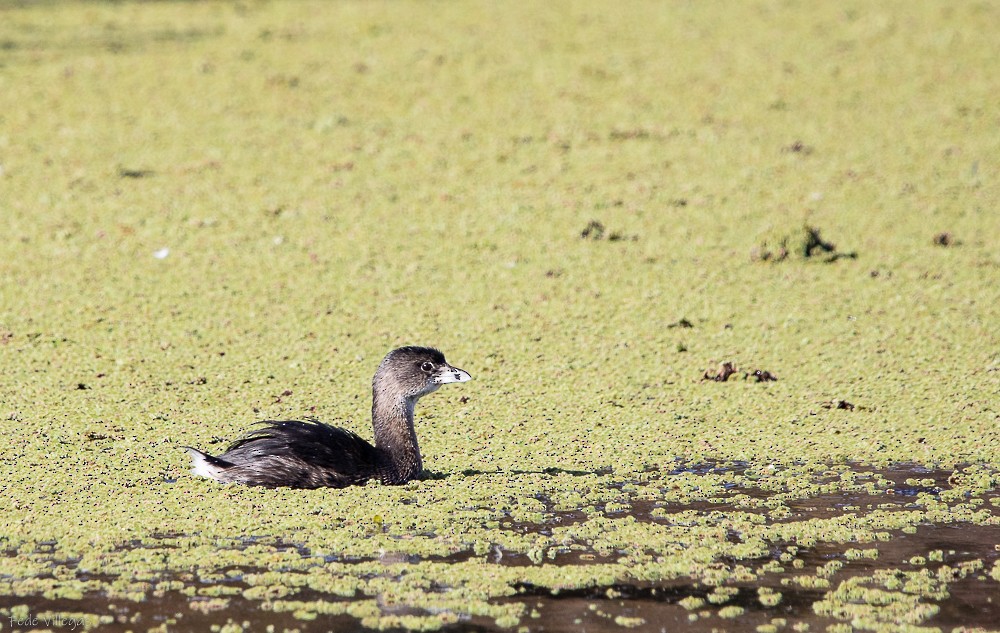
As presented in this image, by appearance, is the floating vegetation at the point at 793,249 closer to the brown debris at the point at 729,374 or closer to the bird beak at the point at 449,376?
the brown debris at the point at 729,374

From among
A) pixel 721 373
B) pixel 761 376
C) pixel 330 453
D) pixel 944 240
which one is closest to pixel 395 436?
pixel 330 453

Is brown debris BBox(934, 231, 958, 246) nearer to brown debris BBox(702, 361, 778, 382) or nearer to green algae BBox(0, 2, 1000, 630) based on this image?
green algae BBox(0, 2, 1000, 630)

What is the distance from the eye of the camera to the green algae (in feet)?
21.3

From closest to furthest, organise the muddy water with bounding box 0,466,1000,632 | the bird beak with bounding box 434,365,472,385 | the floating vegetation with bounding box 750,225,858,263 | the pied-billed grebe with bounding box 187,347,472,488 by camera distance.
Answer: the muddy water with bounding box 0,466,1000,632, the pied-billed grebe with bounding box 187,347,472,488, the bird beak with bounding box 434,365,472,385, the floating vegetation with bounding box 750,225,858,263

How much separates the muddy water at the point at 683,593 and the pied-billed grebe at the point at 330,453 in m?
1.00

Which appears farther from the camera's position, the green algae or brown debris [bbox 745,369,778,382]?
brown debris [bbox 745,369,778,382]

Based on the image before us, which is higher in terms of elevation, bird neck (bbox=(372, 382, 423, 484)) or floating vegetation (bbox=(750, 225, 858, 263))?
floating vegetation (bbox=(750, 225, 858, 263))

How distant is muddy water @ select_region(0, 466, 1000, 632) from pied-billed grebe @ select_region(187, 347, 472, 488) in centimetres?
100

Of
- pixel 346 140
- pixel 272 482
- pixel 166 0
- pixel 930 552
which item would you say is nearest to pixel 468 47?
pixel 346 140

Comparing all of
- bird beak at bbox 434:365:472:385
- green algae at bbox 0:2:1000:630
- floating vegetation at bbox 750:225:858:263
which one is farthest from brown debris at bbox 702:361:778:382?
floating vegetation at bbox 750:225:858:263

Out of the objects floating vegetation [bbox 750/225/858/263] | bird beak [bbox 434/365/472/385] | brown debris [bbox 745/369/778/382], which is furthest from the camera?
floating vegetation [bbox 750/225/858/263]

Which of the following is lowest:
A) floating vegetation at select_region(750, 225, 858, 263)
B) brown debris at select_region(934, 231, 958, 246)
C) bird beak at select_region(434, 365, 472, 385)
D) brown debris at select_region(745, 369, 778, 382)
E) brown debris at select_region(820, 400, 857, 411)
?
brown debris at select_region(820, 400, 857, 411)

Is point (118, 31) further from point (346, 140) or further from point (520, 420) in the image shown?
point (520, 420)

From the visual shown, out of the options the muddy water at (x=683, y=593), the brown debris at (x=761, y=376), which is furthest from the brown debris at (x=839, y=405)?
the muddy water at (x=683, y=593)
